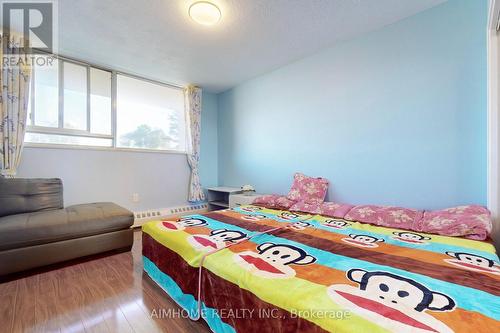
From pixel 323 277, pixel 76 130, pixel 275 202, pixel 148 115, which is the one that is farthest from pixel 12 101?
pixel 323 277

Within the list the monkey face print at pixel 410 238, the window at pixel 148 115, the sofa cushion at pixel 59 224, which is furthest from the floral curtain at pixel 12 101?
the monkey face print at pixel 410 238

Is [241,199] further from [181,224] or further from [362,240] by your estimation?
[362,240]

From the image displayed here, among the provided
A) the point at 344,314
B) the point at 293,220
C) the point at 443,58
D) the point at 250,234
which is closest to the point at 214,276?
the point at 250,234

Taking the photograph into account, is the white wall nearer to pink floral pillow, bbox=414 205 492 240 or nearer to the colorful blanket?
the colorful blanket

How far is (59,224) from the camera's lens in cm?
197

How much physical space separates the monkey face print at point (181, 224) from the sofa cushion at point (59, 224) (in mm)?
830

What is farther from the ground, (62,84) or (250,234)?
(62,84)

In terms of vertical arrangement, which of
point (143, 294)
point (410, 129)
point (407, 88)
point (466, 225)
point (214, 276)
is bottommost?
point (143, 294)

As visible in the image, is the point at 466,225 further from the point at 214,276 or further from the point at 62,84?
the point at 62,84

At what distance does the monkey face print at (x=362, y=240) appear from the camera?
4.70 feet

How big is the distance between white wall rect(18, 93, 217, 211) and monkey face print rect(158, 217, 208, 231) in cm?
180

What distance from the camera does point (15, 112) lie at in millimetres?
2385

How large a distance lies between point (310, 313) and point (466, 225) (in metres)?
1.58

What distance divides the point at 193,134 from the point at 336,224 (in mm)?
2948
